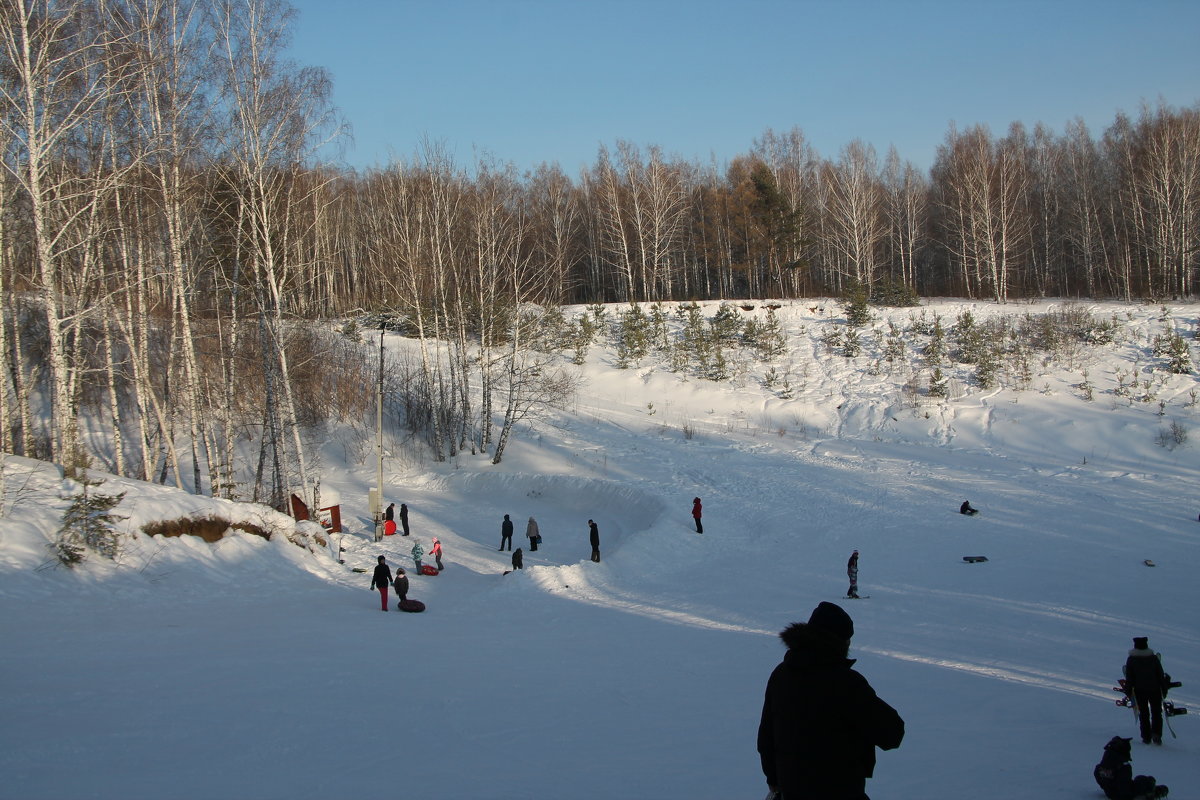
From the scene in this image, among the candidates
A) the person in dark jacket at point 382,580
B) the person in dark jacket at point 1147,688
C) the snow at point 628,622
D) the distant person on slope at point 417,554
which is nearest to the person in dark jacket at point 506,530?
the snow at point 628,622

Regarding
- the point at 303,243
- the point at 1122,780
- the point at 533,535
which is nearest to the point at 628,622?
the point at 533,535

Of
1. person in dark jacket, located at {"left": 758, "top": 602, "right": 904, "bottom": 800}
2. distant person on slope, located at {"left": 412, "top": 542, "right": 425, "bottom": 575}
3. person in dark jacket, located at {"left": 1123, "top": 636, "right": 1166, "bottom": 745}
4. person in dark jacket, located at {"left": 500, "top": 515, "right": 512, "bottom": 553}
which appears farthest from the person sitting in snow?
person in dark jacket, located at {"left": 500, "top": 515, "right": 512, "bottom": 553}

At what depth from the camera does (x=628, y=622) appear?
43.6 feet

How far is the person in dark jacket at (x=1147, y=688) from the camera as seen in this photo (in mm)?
6898

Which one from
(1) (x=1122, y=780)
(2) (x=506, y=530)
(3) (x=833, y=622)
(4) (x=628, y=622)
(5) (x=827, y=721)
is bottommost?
(4) (x=628, y=622)

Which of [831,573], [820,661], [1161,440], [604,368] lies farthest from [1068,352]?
[820,661]

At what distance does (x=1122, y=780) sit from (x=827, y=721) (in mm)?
4379

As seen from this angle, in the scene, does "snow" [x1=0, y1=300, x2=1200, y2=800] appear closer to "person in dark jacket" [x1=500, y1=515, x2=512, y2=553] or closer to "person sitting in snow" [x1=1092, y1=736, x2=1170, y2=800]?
"person sitting in snow" [x1=1092, y1=736, x2=1170, y2=800]

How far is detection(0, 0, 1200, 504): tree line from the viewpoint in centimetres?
1628

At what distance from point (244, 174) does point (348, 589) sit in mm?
11843

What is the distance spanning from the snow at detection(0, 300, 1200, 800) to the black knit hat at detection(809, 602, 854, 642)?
11.7 feet

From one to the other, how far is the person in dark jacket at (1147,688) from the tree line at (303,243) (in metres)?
16.8

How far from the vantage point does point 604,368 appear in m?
38.9

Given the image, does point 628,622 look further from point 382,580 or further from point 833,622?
point 833,622
